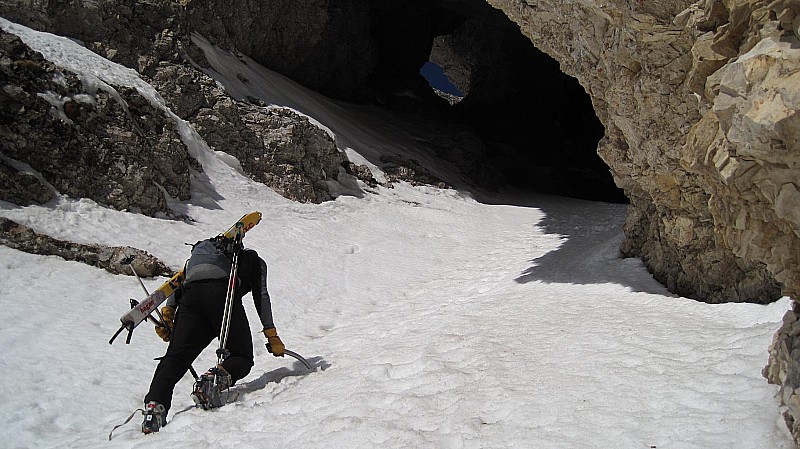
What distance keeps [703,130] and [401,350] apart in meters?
3.89

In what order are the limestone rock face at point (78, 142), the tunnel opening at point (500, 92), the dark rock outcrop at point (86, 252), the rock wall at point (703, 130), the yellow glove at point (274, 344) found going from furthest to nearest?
the tunnel opening at point (500, 92) → the limestone rock face at point (78, 142) → the dark rock outcrop at point (86, 252) → the yellow glove at point (274, 344) → the rock wall at point (703, 130)

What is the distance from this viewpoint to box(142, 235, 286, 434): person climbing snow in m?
5.05

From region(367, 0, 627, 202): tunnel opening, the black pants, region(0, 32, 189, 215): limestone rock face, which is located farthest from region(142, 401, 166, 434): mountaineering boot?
region(367, 0, 627, 202): tunnel opening

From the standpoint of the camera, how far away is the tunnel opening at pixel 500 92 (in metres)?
29.3

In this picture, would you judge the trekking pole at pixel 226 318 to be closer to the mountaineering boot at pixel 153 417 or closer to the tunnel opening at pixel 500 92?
the mountaineering boot at pixel 153 417

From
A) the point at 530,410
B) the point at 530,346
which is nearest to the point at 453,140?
the point at 530,346

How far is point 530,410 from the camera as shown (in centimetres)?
425

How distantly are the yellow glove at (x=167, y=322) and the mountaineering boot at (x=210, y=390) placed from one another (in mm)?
791

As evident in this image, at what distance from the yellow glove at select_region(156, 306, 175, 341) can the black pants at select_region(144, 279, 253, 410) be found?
0.25 metres

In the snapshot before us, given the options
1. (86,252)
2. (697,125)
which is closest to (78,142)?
(86,252)

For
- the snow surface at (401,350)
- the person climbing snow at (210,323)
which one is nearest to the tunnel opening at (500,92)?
the snow surface at (401,350)

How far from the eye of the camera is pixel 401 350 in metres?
6.36

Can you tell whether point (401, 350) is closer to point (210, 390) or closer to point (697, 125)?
point (210, 390)

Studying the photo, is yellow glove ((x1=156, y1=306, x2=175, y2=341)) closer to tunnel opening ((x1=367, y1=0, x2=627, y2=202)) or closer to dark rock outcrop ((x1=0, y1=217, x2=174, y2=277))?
dark rock outcrop ((x1=0, y1=217, x2=174, y2=277))
